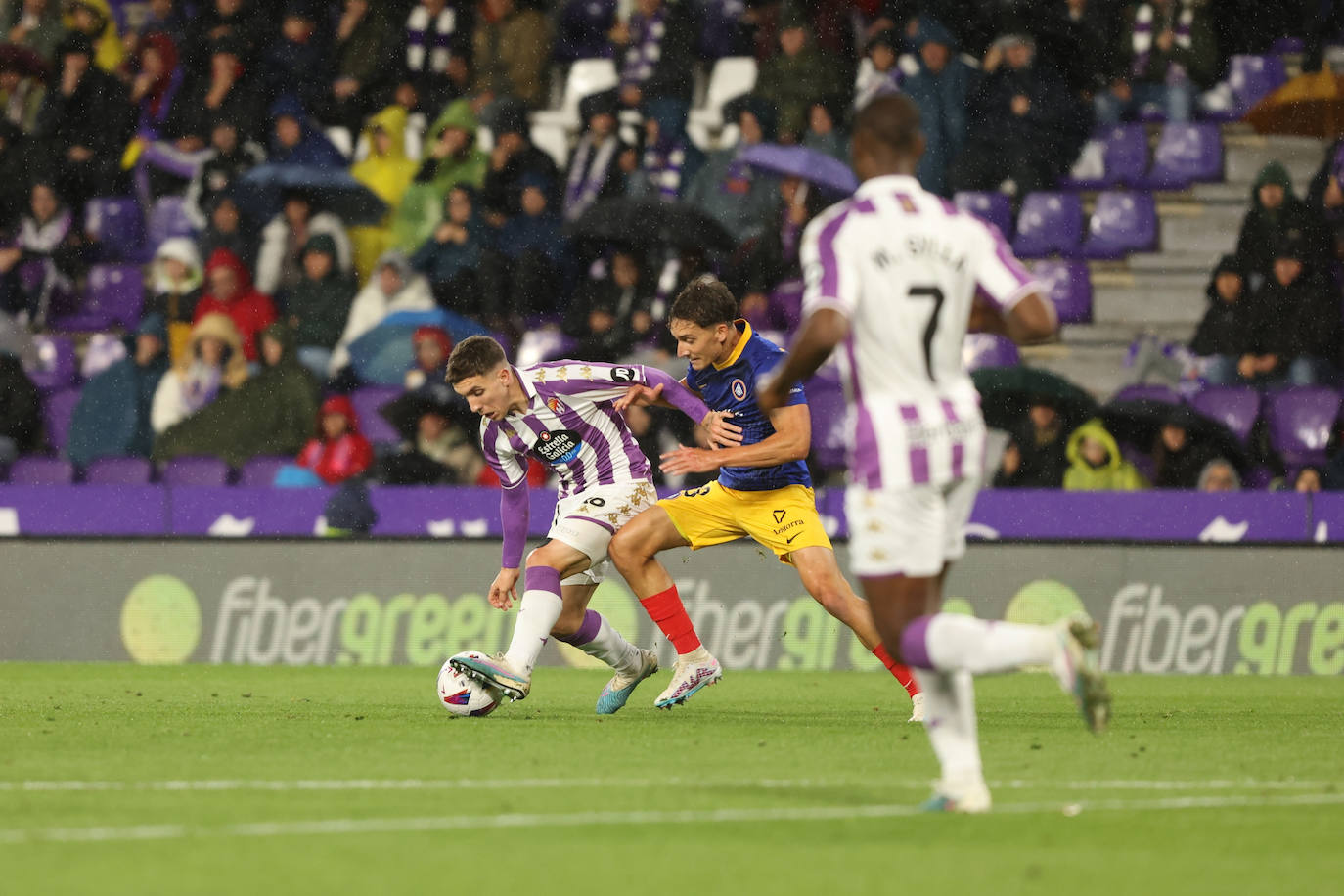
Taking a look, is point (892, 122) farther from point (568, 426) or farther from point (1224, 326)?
point (1224, 326)

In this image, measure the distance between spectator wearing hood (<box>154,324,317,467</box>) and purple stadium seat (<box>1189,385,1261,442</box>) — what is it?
22.7 feet

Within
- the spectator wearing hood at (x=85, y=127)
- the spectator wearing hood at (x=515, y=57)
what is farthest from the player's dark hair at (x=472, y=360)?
the spectator wearing hood at (x=85, y=127)

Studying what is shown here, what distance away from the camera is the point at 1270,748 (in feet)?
26.7

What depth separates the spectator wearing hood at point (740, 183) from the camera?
17.5 meters

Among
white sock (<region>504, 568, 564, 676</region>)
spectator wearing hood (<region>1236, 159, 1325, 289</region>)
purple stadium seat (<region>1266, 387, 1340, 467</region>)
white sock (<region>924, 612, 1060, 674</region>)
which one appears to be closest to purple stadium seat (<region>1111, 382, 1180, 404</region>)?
purple stadium seat (<region>1266, 387, 1340, 467</region>)

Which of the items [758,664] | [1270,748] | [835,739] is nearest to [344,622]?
[758,664]

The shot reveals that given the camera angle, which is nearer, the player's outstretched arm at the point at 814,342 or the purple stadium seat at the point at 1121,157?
the player's outstretched arm at the point at 814,342

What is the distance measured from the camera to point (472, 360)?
30.0ft

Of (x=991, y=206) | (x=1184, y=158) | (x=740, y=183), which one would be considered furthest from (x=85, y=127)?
(x=1184, y=158)

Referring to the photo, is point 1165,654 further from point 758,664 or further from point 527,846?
point 527,846

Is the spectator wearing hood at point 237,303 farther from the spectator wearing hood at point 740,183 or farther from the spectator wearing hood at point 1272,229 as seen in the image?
the spectator wearing hood at point 1272,229

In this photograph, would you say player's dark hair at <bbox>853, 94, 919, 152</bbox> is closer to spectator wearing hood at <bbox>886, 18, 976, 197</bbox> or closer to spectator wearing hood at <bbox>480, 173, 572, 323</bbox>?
spectator wearing hood at <bbox>480, 173, 572, 323</bbox>

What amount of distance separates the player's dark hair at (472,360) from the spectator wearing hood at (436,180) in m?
9.59

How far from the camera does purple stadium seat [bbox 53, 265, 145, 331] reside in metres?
19.2
